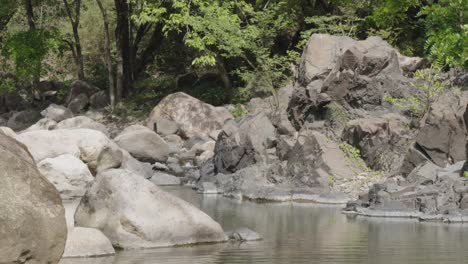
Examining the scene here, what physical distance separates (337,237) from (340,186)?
6.10 metres

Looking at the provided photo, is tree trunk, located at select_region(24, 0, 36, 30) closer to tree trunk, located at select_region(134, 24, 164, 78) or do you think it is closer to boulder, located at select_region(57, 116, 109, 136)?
tree trunk, located at select_region(134, 24, 164, 78)

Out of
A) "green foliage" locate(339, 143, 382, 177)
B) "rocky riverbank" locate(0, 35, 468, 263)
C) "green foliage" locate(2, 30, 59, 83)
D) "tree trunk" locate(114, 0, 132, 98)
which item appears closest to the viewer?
"rocky riverbank" locate(0, 35, 468, 263)

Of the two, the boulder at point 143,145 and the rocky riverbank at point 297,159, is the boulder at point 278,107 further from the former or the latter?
the boulder at point 143,145

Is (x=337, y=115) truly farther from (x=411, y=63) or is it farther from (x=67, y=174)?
(x=67, y=174)

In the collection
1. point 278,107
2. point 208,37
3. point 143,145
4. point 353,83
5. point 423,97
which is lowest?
point 143,145

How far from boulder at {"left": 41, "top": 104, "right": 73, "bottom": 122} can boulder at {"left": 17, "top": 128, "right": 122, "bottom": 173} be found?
13257mm

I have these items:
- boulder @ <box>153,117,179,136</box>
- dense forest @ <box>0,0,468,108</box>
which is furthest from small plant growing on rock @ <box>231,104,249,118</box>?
boulder @ <box>153,117,179,136</box>

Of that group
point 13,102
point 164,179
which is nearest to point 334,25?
point 164,179

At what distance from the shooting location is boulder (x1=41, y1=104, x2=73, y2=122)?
1441 inches

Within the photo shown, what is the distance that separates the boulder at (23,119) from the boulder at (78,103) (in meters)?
1.59

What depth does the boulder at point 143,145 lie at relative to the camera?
26.9 metres

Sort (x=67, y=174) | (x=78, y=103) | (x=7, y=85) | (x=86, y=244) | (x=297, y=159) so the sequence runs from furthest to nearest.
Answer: (x=7, y=85), (x=78, y=103), (x=297, y=159), (x=67, y=174), (x=86, y=244)

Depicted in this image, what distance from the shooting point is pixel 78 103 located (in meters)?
39.2

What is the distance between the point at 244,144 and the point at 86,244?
37.1 feet
